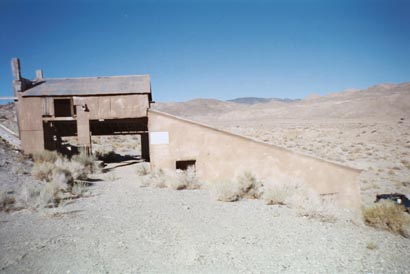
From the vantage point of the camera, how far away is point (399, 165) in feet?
69.2

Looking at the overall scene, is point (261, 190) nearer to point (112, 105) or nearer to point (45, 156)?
point (112, 105)

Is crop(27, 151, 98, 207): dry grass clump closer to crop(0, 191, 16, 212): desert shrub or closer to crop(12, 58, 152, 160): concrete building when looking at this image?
crop(0, 191, 16, 212): desert shrub

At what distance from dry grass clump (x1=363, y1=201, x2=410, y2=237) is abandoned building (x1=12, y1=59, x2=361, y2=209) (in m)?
3.24

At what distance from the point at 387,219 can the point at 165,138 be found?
8.26 metres

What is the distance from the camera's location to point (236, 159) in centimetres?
1179

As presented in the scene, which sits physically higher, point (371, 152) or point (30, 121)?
point (30, 121)

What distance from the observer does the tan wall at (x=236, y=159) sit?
10.7 metres

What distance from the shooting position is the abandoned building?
35.4 ft

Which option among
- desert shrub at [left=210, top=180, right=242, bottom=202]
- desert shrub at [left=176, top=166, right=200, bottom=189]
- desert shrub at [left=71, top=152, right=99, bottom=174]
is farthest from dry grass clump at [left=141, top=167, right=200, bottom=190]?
desert shrub at [left=71, top=152, right=99, bottom=174]

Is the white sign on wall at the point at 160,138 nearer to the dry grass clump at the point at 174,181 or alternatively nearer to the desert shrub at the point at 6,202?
the dry grass clump at the point at 174,181

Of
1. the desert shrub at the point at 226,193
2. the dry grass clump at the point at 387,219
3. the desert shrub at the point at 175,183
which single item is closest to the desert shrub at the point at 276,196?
the desert shrub at the point at 226,193

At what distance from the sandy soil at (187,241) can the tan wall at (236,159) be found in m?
3.08

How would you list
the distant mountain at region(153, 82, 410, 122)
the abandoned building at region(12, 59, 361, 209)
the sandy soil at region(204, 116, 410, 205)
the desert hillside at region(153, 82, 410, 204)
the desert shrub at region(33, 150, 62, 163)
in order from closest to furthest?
1. the abandoned building at region(12, 59, 361, 209)
2. the desert shrub at region(33, 150, 62, 163)
3. the sandy soil at region(204, 116, 410, 205)
4. the desert hillside at region(153, 82, 410, 204)
5. the distant mountain at region(153, 82, 410, 122)

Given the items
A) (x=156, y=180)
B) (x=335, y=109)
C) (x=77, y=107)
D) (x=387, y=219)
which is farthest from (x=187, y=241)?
(x=335, y=109)
